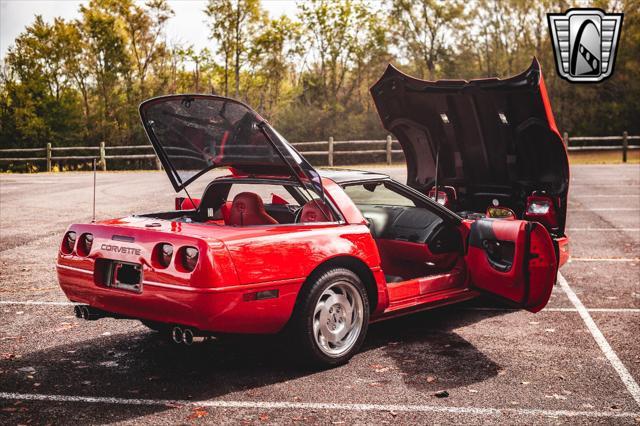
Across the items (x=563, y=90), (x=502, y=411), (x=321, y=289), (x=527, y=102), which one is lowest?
(x=502, y=411)

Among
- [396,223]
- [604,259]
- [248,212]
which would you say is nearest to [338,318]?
[248,212]

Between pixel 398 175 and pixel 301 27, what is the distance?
23245mm

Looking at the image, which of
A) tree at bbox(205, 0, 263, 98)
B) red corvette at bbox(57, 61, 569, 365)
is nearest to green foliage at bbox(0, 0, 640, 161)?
tree at bbox(205, 0, 263, 98)

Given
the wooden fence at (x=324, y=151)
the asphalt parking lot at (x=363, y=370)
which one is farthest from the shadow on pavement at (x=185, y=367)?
the wooden fence at (x=324, y=151)

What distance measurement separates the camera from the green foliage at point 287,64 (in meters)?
43.2

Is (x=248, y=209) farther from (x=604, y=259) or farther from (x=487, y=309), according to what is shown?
(x=604, y=259)

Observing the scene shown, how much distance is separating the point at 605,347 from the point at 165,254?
326 cm

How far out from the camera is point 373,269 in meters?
5.34

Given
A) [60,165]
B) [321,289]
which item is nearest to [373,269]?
[321,289]

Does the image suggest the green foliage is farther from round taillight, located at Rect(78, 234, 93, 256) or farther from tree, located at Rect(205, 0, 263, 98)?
round taillight, located at Rect(78, 234, 93, 256)

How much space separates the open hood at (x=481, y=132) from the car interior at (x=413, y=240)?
0.84 metres

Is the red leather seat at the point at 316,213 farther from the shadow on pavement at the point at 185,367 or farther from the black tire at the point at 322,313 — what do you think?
the shadow on pavement at the point at 185,367

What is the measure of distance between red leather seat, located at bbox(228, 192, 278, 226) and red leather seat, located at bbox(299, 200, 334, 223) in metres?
Result: 0.31

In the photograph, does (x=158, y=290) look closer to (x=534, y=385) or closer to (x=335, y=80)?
(x=534, y=385)
